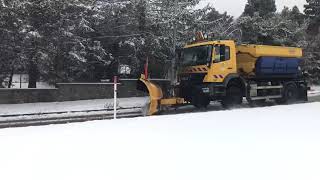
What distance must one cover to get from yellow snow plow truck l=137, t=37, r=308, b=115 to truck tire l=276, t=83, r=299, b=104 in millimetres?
164

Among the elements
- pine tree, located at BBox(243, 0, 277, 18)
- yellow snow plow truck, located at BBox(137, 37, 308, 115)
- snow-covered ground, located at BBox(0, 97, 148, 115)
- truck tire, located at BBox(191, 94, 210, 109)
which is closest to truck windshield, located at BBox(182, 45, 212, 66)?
yellow snow plow truck, located at BBox(137, 37, 308, 115)

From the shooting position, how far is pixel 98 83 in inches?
1001

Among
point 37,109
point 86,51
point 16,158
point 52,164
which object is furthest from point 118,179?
point 86,51

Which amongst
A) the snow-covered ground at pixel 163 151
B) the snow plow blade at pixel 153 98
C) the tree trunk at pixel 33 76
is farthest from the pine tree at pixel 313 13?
the snow-covered ground at pixel 163 151

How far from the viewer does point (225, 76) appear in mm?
19422

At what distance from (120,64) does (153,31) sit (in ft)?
8.57

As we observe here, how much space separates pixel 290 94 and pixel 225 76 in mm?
5042

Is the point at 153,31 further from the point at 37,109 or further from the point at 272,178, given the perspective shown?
the point at 272,178

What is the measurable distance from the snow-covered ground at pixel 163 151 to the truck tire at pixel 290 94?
472 inches

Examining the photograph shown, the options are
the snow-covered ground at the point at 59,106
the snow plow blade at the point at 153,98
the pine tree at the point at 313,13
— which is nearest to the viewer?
the snow plow blade at the point at 153,98

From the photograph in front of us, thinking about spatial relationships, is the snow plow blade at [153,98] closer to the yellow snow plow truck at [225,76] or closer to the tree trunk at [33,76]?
the yellow snow plow truck at [225,76]

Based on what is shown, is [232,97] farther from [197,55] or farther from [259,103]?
[259,103]

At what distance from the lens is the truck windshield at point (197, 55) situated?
1922 centimetres

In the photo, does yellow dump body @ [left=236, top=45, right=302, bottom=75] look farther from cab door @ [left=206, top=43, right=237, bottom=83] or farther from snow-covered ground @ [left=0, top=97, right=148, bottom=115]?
snow-covered ground @ [left=0, top=97, right=148, bottom=115]
